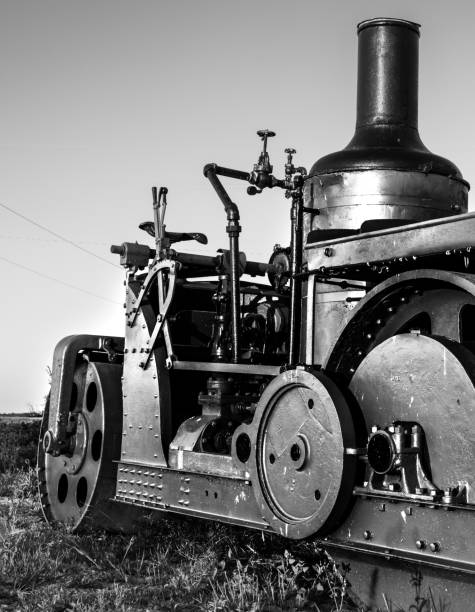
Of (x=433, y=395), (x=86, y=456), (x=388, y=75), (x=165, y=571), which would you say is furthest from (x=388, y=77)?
(x=165, y=571)

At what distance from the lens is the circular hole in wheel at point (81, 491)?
24.9 feet

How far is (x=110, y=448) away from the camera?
23.7 feet

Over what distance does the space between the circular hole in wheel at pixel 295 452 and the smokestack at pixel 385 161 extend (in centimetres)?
212

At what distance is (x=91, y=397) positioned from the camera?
7676 mm

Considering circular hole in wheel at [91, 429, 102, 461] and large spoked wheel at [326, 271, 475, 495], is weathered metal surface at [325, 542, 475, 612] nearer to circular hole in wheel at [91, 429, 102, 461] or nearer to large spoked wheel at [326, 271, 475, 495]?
large spoked wheel at [326, 271, 475, 495]

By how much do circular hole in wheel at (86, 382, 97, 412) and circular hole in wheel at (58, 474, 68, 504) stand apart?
2.03 ft

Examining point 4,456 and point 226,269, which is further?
point 4,456

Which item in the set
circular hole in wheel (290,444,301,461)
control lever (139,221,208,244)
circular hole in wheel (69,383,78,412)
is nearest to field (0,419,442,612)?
circular hole in wheel (290,444,301,461)

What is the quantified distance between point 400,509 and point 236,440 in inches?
54.6

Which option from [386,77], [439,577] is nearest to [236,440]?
[439,577]

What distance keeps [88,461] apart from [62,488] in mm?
554

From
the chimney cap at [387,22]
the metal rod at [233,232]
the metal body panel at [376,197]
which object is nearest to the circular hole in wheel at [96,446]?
the metal rod at [233,232]

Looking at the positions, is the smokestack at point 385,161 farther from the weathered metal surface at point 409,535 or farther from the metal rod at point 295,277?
the weathered metal surface at point 409,535

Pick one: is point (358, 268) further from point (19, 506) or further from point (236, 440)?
point (19, 506)
